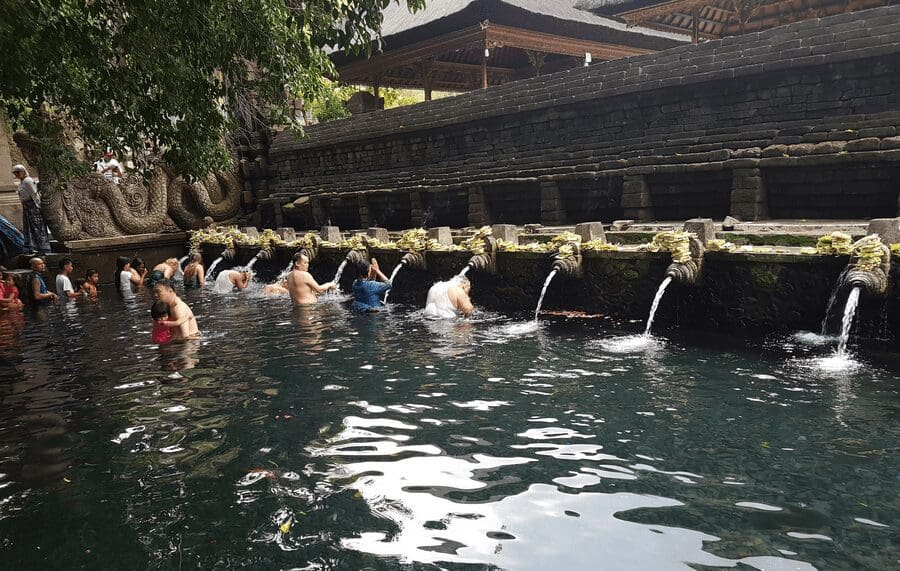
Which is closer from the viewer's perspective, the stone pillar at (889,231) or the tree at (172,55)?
the tree at (172,55)

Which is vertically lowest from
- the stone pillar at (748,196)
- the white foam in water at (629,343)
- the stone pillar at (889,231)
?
the white foam in water at (629,343)

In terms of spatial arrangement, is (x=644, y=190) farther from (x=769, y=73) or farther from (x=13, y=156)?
(x=13, y=156)

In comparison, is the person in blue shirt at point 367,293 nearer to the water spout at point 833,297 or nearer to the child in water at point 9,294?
the water spout at point 833,297

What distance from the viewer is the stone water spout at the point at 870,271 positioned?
20.9ft

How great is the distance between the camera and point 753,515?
372 centimetres

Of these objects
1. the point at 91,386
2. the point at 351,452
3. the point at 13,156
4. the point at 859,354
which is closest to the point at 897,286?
the point at 859,354

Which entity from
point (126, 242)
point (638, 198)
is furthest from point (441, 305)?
point (126, 242)

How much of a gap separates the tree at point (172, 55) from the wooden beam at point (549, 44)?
12092 millimetres

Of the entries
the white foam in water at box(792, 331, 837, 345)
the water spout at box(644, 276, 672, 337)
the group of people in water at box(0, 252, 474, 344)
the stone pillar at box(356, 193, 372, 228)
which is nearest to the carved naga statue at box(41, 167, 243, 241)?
the group of people in water at box(0, 252, 474, 344)

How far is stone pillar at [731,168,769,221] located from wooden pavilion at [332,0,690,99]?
9809 millimetres

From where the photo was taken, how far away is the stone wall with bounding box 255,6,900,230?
1018 cm

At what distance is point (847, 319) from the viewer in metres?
6.68

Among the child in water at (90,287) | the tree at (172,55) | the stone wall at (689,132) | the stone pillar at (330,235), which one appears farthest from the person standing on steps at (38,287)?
the stone wall at (689,132)

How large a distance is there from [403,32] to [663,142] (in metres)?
11.0
